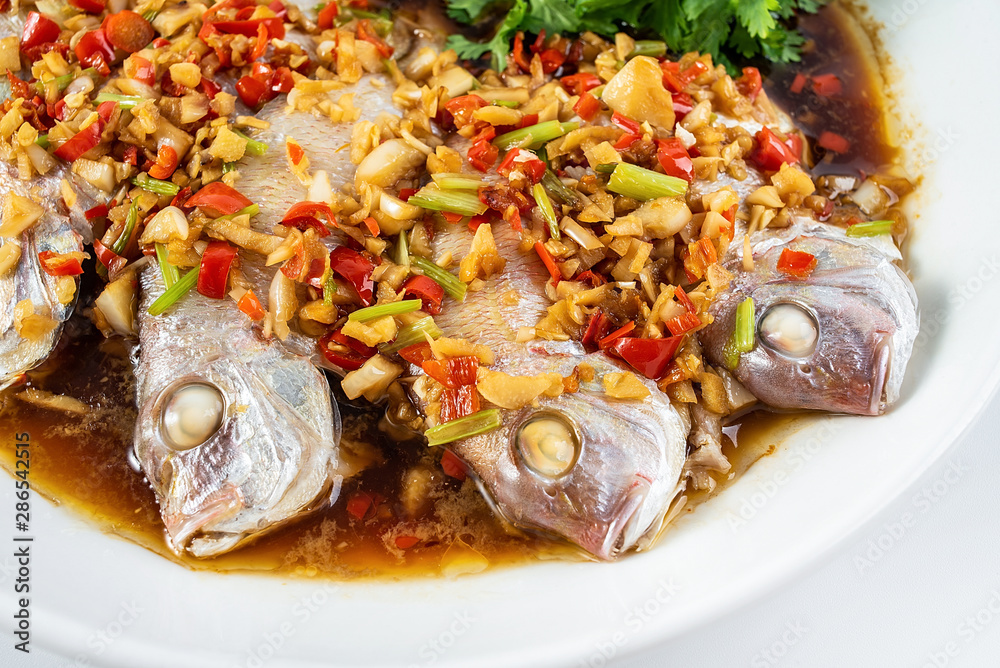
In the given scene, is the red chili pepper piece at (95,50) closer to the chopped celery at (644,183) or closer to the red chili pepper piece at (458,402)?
the red chili pepper piece at (458,402)

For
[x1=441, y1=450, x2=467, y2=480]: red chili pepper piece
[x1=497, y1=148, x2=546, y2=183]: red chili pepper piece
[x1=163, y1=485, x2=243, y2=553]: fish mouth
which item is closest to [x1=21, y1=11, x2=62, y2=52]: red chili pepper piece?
[x1=497, y1=148, x2=546, y2=183]: red chili pepper piece

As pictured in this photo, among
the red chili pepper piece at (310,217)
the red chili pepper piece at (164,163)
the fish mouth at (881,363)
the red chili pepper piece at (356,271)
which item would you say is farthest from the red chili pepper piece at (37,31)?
the fish mouth at (881,363)

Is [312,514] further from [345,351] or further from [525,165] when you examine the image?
[525,165]

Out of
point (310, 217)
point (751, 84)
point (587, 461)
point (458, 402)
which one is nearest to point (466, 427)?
point (458, 402)

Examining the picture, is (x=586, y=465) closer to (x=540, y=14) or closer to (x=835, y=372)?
(x=835, y=372)

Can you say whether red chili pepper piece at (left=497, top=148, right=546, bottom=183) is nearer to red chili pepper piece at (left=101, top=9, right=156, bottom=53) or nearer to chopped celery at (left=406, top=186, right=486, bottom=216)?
chopped celery at (left=406, top=186, right=486, bottom=216)

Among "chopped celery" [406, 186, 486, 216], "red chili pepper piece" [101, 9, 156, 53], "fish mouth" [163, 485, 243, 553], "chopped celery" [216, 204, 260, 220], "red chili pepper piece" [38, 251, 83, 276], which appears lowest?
"fish mouth" [163, 485, 243, 553]
